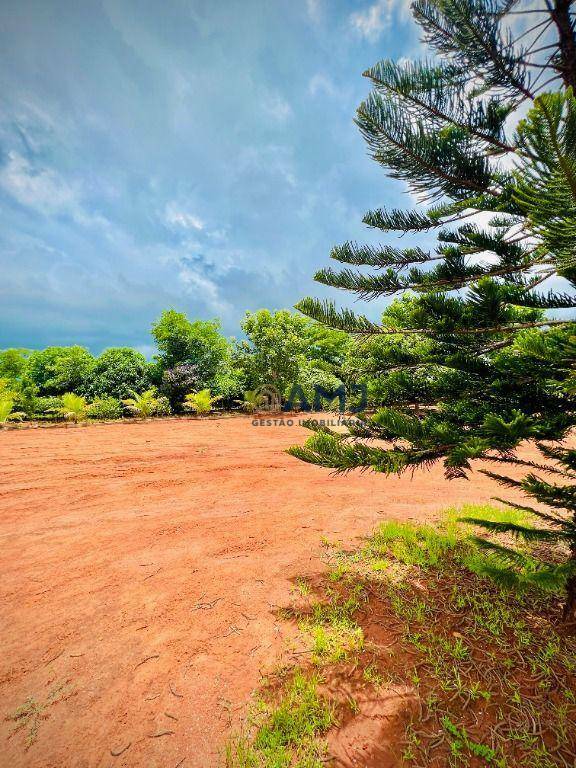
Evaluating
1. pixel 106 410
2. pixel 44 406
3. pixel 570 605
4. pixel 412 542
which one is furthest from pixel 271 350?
pixel 570 605

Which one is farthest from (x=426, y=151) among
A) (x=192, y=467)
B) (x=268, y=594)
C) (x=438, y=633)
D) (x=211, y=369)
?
(x=211, y=369)

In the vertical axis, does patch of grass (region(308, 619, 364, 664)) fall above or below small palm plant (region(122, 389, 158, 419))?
below

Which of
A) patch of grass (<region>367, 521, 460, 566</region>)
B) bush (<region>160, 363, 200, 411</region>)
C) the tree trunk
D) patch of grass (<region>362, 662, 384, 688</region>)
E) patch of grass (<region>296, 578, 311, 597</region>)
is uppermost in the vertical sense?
bush (<region>160, 363, 200, 411</region>)

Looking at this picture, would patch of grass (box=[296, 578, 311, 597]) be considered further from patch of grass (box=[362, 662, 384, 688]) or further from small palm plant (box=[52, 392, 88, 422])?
small palm plant (box=[52, 392, 88, 422])

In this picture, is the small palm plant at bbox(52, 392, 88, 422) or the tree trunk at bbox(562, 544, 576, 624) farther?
the small palm plant at bbox(52, 392, 88, 422)

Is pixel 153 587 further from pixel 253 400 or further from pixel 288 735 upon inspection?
pixel 253 400

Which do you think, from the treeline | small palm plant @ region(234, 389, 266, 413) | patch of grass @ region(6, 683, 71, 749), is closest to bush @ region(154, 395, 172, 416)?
the treeline

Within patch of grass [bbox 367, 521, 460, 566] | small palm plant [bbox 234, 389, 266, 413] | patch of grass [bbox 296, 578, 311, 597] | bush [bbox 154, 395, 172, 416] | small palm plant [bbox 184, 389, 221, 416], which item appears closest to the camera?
patch of grass [bbox 296, 578, 311, 597]

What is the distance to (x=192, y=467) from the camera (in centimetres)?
560

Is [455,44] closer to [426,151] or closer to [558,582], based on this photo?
[426,151]

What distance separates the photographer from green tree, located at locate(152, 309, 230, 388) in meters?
15.4

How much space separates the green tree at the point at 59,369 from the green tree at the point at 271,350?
22.9 ft

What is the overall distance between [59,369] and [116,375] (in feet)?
7.99

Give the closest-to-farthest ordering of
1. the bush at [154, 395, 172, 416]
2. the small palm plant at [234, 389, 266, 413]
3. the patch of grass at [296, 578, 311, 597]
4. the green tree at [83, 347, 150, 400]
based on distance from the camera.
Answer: the patch of grass at [296, 578, 311, 597] → the bush at [154, 395, 172, 416] → the green tree at [83, 347, 150, 400] → the small palm plant at [234, 389, 266, 413]
